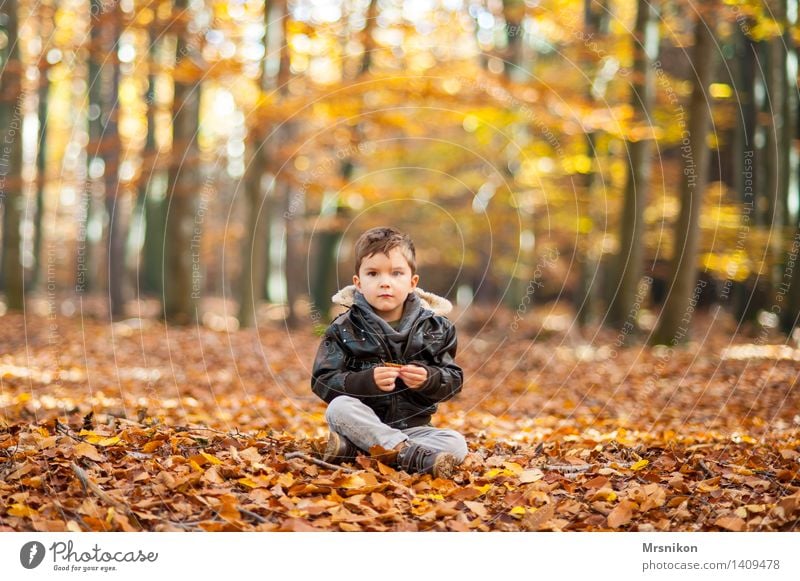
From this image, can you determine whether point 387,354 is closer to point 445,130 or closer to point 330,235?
point 330,235

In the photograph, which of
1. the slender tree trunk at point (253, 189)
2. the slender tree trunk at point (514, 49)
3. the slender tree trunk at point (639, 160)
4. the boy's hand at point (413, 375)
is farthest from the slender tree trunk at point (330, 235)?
the boy's hand at point (413, 375)

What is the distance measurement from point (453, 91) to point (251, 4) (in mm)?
3600

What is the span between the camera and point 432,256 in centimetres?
2550

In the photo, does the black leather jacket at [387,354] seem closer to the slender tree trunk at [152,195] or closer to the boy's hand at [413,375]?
the boy's hand at [413,375]

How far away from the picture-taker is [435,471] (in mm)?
4070

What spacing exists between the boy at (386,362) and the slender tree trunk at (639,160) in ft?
26.2

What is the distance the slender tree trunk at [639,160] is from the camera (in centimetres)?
1201

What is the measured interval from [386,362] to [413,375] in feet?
0.87

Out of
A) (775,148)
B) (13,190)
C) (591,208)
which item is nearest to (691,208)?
(775,148)

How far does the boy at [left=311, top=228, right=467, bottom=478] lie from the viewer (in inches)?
Result: 165

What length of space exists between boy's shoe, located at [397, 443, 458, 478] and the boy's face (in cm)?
78

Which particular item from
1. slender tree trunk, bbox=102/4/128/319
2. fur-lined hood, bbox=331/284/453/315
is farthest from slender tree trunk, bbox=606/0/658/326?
slender tree trunk, bbox=102/4/128/319

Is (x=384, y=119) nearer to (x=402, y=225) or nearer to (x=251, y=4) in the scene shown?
(x=251, y=4)

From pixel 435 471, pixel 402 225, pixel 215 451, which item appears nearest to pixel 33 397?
pixel 215 451
